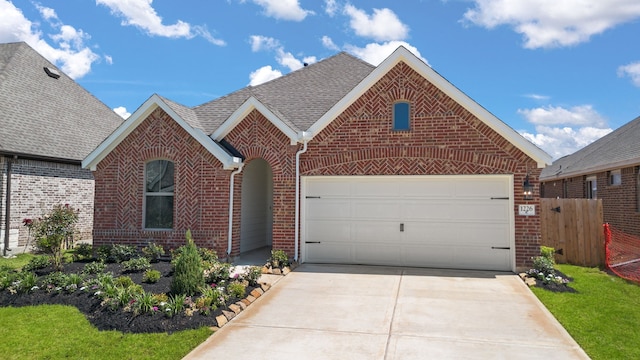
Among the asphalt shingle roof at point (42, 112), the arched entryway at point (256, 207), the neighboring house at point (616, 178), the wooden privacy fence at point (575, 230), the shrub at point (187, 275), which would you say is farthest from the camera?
the asphalt shingle roof at point (42, 112)

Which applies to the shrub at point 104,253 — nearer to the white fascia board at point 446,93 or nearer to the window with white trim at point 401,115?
the white fascia board at point 446,93

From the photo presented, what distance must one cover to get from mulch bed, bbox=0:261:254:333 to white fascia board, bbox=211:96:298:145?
443 centimetres

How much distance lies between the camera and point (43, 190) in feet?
48.5

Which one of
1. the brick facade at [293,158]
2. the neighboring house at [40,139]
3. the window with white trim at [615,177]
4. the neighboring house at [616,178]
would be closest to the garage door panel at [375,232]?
the brick facade at [293,158]

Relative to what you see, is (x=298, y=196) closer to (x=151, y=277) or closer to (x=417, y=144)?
(x=417, y=144)

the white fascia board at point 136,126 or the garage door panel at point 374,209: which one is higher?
the white fascia board at point 136,126

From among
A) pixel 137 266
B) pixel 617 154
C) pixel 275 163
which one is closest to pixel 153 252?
pixel 137 266

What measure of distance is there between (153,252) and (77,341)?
16.8 ft

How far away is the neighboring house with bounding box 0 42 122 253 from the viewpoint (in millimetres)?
13758

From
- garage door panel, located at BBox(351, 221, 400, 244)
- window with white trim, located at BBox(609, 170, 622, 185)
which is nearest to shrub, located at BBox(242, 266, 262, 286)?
garage door panel, located at BBox(351, 221, 400, 244)

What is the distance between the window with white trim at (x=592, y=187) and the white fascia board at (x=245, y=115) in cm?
1309

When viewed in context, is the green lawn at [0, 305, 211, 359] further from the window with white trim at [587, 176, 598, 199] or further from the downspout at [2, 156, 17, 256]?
the window with white trim at [587, 176, 598, 199]

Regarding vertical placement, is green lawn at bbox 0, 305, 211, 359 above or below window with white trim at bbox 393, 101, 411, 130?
below

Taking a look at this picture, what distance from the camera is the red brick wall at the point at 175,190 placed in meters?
11.5
